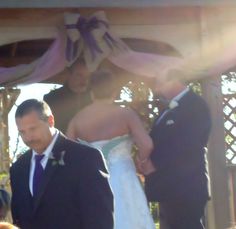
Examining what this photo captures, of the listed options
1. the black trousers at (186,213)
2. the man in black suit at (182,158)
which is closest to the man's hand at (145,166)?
the man in black suit at (182,158)

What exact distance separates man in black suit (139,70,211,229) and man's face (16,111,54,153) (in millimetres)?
2441

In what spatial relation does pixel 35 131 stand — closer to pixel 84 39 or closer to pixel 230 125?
pixel 84 39

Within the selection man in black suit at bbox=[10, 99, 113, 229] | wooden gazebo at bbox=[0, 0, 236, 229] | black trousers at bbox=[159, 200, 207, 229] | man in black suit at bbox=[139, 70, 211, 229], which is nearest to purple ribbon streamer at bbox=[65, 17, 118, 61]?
wooden gazebo at bbox=[0, 0, 236, 229]

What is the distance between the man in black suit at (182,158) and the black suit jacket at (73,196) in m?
2.35

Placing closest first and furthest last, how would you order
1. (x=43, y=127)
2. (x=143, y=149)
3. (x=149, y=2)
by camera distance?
(x=43, y=127) → (x=143, y=149) → (x=149, y=2)

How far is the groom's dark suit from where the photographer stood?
6.56 meters

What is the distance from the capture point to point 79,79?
769 centimetres

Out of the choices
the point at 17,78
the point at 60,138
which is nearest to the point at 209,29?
the point at 17,78

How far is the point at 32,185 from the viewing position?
4.29 meters

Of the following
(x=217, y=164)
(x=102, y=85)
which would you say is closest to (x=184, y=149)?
(x=102, y=85)

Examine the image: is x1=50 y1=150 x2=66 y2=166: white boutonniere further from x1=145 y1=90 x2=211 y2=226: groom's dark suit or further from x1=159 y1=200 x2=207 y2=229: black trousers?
x1=159 y1=200 x2=207 y2=229: black trousers

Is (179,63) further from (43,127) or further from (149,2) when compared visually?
(43,127)

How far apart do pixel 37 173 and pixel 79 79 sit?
3449 millimetres

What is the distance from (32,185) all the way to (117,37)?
400 cm
